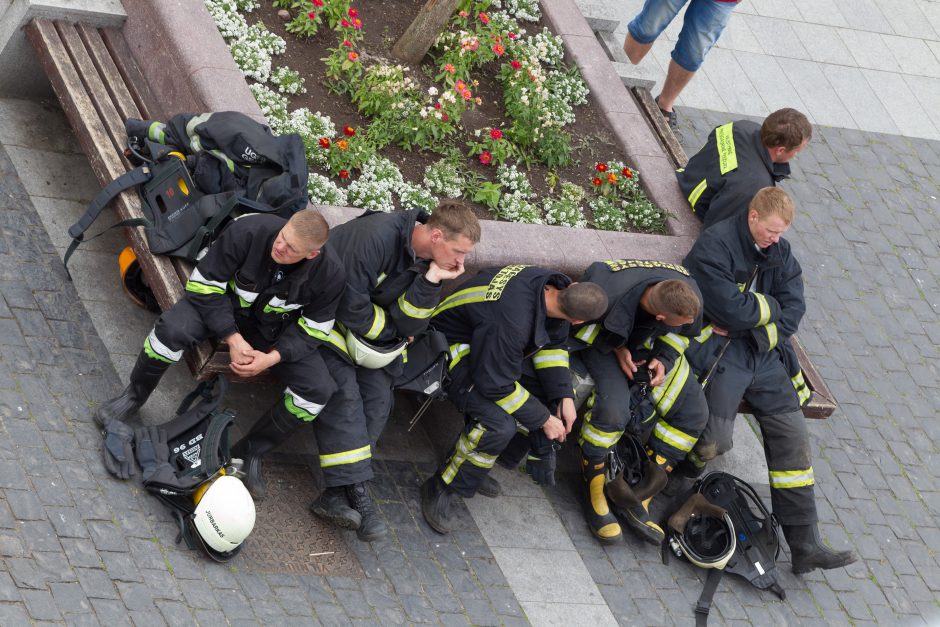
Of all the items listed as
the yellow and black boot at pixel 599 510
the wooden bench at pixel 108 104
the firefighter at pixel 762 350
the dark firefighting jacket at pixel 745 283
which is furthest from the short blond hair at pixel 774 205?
the wooden bench at pixel 108 104

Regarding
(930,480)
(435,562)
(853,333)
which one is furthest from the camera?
(853,333)

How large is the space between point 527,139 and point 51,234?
312 cm

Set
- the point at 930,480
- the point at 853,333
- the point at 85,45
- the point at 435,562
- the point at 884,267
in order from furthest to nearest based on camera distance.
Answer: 1. the point at 884,267
2. the point at 853,333
3. the point at 930,480
4. the point at 85,45
5. the point at 435,562

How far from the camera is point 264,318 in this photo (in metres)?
5.91

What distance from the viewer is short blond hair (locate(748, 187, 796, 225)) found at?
701 centimetres

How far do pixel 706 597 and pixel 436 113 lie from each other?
3.35 meters

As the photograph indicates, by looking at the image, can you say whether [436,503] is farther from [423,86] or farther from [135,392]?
[423,86]

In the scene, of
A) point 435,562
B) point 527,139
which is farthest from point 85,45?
point 435,562

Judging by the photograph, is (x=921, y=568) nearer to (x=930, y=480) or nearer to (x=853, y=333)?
(x=930, y=480)

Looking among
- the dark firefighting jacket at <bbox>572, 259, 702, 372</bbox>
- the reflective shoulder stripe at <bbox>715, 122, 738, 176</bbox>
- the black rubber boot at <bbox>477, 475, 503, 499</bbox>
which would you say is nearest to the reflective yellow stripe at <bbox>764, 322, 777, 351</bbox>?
the dark firefighting jacket at <bbox>572, 259, 702, 372</bbox>

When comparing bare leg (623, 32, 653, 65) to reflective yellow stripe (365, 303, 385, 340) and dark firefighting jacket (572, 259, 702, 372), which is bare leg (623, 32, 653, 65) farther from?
reflective yellow stripe (365, 303, 385, 340)

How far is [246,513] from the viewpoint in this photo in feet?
18.5

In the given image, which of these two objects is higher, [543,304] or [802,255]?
[543,304]

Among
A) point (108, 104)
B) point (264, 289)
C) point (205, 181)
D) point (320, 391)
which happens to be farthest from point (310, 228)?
point (108, 104)
